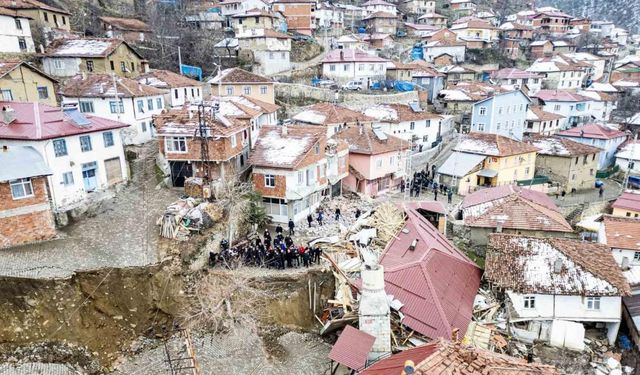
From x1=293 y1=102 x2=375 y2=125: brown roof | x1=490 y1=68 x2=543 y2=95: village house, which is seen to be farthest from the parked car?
x1=490 y1=68 x2=543 y2=95: village house

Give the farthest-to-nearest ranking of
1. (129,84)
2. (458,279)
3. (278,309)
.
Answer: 1. (129,84)
2. (458,279)
3. (278,309)

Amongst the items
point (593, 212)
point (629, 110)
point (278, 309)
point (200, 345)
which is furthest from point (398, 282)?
point (629, 110)

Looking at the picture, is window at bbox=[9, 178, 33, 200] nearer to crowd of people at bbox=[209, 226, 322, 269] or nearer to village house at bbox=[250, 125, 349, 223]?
crowd of people at bbox=[209, 226, 322, 269]

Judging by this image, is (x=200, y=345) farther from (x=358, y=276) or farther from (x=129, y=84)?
(x=129, y=84)

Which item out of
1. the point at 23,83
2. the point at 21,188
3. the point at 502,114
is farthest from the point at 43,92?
the point at 502,114

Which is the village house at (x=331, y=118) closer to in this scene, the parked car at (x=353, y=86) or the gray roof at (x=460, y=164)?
the gray roof at (x=460, y=164)
